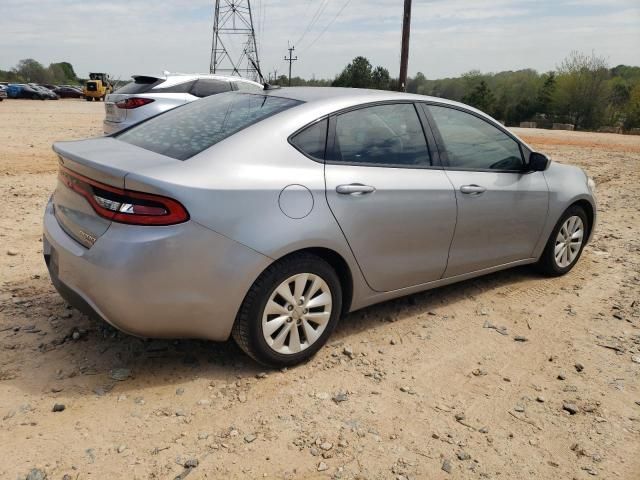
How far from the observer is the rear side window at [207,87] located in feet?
29.5

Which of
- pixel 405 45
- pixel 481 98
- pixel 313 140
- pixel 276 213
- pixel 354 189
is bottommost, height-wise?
pixel 276 213

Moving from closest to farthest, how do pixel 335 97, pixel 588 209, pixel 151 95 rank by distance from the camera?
pixel 335 97, pixel 588 209, pixel 151 95

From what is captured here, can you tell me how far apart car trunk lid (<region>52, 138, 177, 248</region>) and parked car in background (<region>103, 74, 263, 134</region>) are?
518 cm

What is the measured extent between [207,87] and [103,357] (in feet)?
22.3

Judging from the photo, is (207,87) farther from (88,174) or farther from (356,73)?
(356,73)

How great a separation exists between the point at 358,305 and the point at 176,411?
1.29 m

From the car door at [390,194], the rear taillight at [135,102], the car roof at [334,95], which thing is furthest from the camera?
the rear taillight at [135,102]

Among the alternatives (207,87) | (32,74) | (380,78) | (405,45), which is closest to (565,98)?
(380,78)

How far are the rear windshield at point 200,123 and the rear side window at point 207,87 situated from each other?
5.38 metres

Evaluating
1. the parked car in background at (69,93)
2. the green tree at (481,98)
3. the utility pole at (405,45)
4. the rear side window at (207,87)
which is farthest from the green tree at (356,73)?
the rear side window at (207,87)

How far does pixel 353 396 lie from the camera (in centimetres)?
297

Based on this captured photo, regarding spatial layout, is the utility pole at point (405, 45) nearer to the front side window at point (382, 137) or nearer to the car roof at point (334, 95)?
the car roof at point (334, 95)

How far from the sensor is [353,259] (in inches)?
129

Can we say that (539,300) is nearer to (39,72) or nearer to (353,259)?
(353,259)
